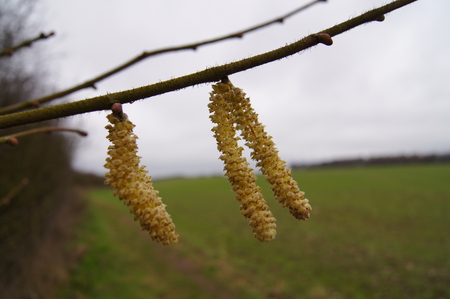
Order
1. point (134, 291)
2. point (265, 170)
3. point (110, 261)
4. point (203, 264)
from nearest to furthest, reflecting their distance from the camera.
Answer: point (265, 170)
point (134, 291)
point (110, 261)
point (203, 264)

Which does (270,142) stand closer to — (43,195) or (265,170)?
(265,170)

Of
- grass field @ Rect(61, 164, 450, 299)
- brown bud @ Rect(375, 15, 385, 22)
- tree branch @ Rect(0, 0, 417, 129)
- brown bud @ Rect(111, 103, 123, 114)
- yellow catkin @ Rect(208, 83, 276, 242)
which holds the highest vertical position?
brown bud @ Rect(375, 15, 385, 22)

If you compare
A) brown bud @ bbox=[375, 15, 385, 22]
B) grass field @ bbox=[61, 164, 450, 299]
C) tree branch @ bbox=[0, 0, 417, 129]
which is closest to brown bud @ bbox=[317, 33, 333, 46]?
tree branch @ bbox=[0, 0, 417, 129]

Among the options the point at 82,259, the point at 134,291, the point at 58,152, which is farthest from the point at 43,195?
the point at 134,291

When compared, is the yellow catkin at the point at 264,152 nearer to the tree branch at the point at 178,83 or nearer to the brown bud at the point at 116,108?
the tree branch at the point at 178,83

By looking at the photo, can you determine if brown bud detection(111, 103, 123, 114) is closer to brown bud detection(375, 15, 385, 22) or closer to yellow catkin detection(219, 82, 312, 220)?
yellow catkin detection(219, 82, 312, 220)

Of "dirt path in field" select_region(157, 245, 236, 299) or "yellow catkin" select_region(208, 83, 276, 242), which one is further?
"dirt path in field" select_region(157, 245, 236, 299)
